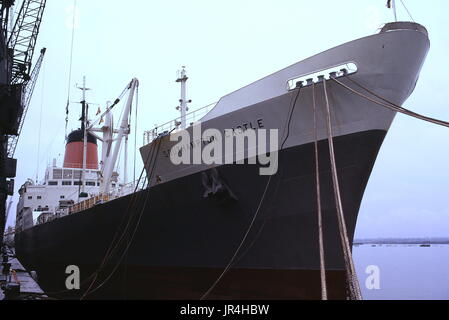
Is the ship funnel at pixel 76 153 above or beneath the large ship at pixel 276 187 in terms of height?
above

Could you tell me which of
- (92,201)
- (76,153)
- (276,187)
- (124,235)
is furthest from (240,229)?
(76,153)

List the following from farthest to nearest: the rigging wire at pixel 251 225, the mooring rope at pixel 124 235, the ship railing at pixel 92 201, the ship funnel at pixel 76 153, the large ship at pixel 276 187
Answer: the ship funnel at pixel 76 153 → the ship railing at pixel 92 201 → the mooring rope at pixel 124 235 → the rigging wire at pixel 251 225 → the large ship at pixel 276 187

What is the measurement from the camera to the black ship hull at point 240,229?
25.7 ft

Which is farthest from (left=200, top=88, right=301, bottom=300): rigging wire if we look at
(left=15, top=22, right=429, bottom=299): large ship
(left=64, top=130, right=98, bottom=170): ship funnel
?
(left=64, top=130, right=98, bottom=170): ship funnel

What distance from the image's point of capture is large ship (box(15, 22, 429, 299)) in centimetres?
773

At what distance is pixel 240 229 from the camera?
8.67 metres

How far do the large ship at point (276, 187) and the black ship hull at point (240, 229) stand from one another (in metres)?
0.02

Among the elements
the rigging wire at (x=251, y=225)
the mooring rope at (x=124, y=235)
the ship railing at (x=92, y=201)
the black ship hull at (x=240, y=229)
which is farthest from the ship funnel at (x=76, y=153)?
the rigging wire at (x=251, y=225)

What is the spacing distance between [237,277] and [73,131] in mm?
21260

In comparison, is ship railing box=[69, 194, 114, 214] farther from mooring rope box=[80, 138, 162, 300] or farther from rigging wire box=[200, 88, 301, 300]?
rigging wire box=[200, 88, 301, 300]

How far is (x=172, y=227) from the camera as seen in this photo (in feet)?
33.0

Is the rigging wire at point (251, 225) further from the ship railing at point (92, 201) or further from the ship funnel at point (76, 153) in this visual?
the ship funnel at point (76, 153)
